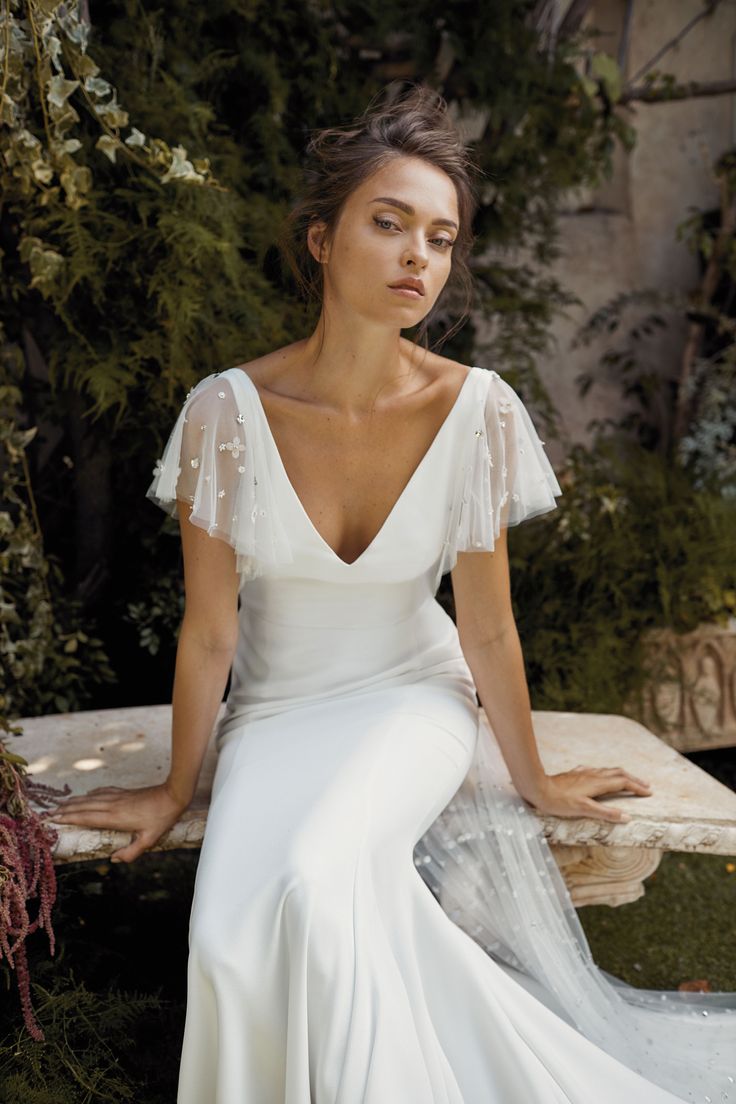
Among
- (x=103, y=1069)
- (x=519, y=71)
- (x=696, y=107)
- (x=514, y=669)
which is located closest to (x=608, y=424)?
(x=696, y=107)

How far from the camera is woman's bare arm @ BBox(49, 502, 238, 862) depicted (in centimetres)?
247

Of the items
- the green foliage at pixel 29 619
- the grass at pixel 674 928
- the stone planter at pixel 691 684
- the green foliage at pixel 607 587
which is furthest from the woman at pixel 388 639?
the stone planter at pixel 691 684

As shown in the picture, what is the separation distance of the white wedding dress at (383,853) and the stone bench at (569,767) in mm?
205

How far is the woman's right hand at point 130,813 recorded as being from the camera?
2.49 metres

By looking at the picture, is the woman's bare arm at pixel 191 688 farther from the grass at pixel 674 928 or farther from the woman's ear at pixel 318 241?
the grass at pixel 674 928

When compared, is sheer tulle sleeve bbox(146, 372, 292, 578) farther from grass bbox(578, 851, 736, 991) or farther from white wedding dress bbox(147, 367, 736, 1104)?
grass bbox(578, 851, 736, 991)

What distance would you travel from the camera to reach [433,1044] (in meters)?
1.86

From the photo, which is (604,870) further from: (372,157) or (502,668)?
(372,157)

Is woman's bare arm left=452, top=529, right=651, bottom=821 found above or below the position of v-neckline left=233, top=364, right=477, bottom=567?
below

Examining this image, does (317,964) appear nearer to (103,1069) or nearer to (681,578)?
(103,1069)

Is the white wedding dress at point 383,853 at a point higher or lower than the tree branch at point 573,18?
lower

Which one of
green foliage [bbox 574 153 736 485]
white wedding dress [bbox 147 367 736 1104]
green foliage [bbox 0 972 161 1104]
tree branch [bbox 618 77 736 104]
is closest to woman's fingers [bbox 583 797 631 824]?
white wedding dress [bbox 147 367 736 1104]

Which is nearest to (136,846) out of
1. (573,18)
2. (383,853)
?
(383,853)

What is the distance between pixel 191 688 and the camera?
2.48 metres
